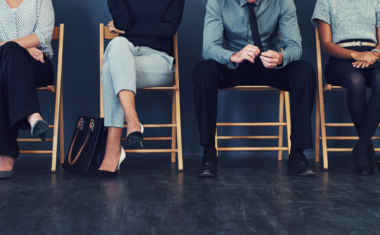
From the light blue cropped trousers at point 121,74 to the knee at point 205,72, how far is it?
0.76 feet

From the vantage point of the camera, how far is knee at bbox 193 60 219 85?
5.53 ft

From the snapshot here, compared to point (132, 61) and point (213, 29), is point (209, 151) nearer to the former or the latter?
point (132, 61)

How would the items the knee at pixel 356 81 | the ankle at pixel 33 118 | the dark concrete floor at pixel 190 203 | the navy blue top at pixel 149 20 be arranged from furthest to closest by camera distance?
the navy blue top at pixel 149 20 → the knee at pixel 356 81 → the ankle at pixel 33 118 → the dark concrete floor at pixel 190 203

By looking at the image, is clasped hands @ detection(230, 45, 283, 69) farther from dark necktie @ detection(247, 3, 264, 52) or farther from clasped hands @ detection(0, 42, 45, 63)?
clasped hands @ detection(0, 42, 45, 63)

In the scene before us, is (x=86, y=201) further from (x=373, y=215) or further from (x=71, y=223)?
(x=373, y=215)

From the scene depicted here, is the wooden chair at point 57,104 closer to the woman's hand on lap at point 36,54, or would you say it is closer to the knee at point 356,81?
the woman's hand on lap at point 36,54

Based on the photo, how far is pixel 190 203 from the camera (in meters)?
1.16

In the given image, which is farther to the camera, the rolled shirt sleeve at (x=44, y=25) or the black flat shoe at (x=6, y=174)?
the rolled shirt sleeve at (x=44, y=25)

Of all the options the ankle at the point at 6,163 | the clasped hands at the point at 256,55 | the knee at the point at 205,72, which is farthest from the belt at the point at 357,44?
the ankle at the point at 6,163

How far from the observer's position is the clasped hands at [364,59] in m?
1.80

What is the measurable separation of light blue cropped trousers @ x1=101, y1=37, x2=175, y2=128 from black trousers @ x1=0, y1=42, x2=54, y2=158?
322mm

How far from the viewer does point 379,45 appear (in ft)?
6.48

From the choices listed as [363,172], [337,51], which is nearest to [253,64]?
[337,51]

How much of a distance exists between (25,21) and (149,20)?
2.33 ft
